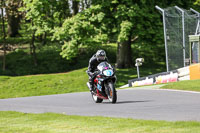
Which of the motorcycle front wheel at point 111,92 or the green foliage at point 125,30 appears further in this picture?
the green foliage at point 125,30

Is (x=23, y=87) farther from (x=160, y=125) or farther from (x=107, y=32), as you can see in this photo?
(x=160, y=125)

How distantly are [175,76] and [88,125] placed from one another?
18016mm

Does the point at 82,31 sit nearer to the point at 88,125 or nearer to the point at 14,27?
the point at 14,27

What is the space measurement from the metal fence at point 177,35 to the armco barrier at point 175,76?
1.43ft

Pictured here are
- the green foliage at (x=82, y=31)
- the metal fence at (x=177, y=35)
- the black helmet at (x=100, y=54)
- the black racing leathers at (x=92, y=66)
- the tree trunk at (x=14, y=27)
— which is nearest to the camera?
the black helmet at (x=100, y=54)

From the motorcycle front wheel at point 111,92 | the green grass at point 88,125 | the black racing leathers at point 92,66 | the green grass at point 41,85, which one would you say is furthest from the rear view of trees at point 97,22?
the green grass at point 88,125

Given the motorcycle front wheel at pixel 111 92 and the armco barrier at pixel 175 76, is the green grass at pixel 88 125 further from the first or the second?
the armco barrier at pixel 175 76

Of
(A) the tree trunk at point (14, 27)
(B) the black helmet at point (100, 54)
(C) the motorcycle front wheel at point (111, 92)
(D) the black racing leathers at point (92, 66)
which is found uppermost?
(A) the tree trunk at point (14, 27)

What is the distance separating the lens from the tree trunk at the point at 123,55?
36500 mm

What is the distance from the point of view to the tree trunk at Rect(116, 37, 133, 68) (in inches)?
1437

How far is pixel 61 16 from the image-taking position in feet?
119

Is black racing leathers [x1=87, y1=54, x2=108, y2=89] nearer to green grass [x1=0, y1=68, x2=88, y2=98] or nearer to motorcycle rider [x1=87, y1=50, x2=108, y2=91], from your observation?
motorcycle rider [x1=87, y1=50, x2=108, y2=91]

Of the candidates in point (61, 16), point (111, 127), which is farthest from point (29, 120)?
point (61, 16)

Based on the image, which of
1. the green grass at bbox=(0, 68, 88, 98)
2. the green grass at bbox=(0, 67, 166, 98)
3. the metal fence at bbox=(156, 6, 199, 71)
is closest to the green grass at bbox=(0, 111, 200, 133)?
the metal fence at bbox=(156, 6, 199, 71)
